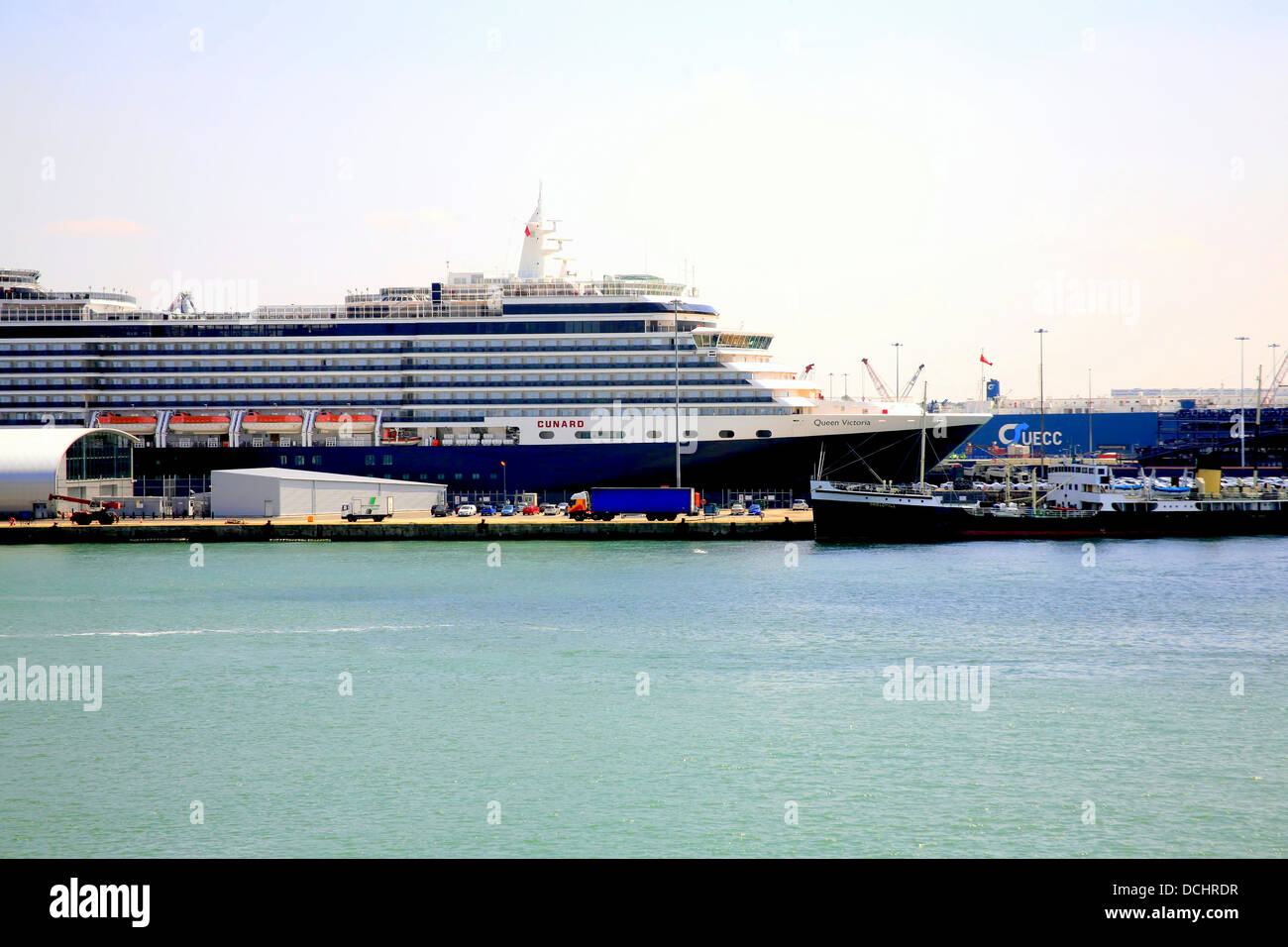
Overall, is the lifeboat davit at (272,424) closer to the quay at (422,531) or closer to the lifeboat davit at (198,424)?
the lifeboat davit at (198,424)

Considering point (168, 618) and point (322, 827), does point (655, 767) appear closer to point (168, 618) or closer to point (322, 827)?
point (322, 827)

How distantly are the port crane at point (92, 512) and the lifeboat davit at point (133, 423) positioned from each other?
5749mm

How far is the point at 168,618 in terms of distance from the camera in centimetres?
3888

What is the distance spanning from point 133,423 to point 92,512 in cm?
817

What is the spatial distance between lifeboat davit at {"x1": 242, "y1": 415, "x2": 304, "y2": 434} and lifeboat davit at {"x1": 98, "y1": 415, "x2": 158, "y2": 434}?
20.0ft

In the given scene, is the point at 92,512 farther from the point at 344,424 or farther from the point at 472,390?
the point at 472,390

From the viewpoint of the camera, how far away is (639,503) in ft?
211

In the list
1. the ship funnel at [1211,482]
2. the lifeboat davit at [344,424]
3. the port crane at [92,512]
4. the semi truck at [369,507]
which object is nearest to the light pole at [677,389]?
the semi truck at [369,507]

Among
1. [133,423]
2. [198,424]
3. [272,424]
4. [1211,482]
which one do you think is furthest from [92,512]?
[1211,482]

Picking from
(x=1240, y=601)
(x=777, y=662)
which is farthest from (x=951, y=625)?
(x=1240, y=601)

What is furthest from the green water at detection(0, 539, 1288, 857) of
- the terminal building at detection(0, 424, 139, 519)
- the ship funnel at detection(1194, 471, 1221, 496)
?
the ship funnel at detection(1194, 471, 1221, 496)

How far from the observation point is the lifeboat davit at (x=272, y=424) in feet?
240
